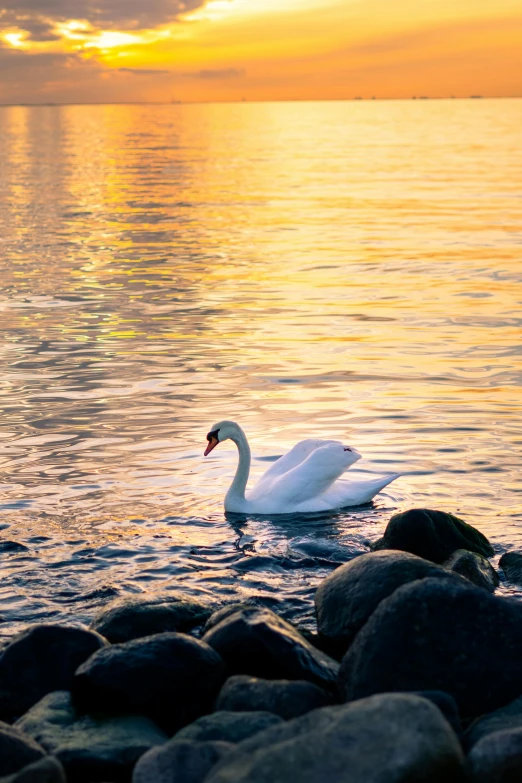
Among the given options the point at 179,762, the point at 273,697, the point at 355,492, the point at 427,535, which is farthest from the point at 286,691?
the point at 355,492

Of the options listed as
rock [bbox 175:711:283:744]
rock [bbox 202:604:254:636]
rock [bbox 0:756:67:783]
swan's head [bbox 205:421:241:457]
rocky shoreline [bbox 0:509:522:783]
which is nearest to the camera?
rocky shoreline [bbox 0:509:522:783]

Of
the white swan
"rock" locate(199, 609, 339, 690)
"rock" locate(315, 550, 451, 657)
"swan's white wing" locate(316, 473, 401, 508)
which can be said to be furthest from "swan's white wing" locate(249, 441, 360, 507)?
"rock" locate(199, 609, 339, 690)

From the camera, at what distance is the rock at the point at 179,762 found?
548 cm

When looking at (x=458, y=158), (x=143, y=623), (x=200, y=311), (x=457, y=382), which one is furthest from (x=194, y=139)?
(x=143, y=623)

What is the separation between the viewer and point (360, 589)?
25.2ft

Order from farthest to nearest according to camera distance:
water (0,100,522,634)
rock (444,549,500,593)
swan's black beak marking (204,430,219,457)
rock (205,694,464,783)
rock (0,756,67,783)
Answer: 1. swan's black beak marking (204,430,219,457)
2. water (0,100,522,634)
3. rock (444,549,500,593)
4. rock (0,756,67,783)
5. rock (205,694,464,783)

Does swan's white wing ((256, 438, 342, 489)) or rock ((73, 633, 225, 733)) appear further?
swan's white wing ((256, 438, 342, 489))

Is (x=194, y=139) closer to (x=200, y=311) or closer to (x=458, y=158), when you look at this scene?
(x=458, y=158)

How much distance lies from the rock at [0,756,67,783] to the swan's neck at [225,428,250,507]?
6.26 m

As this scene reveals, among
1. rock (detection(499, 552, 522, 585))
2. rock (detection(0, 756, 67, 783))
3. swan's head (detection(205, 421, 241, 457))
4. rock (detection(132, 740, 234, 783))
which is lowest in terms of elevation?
rock (detection(499, 552, 522, 585))

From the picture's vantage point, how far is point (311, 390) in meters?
16.1

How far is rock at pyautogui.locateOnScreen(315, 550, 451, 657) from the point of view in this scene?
757 cm

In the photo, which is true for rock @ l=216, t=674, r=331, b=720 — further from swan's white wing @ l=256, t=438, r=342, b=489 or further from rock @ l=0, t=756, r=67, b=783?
swan's white wing @ l=256, t=438, r=342, b=489

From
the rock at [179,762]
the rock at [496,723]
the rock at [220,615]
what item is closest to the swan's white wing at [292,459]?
the rock at [220,615]
